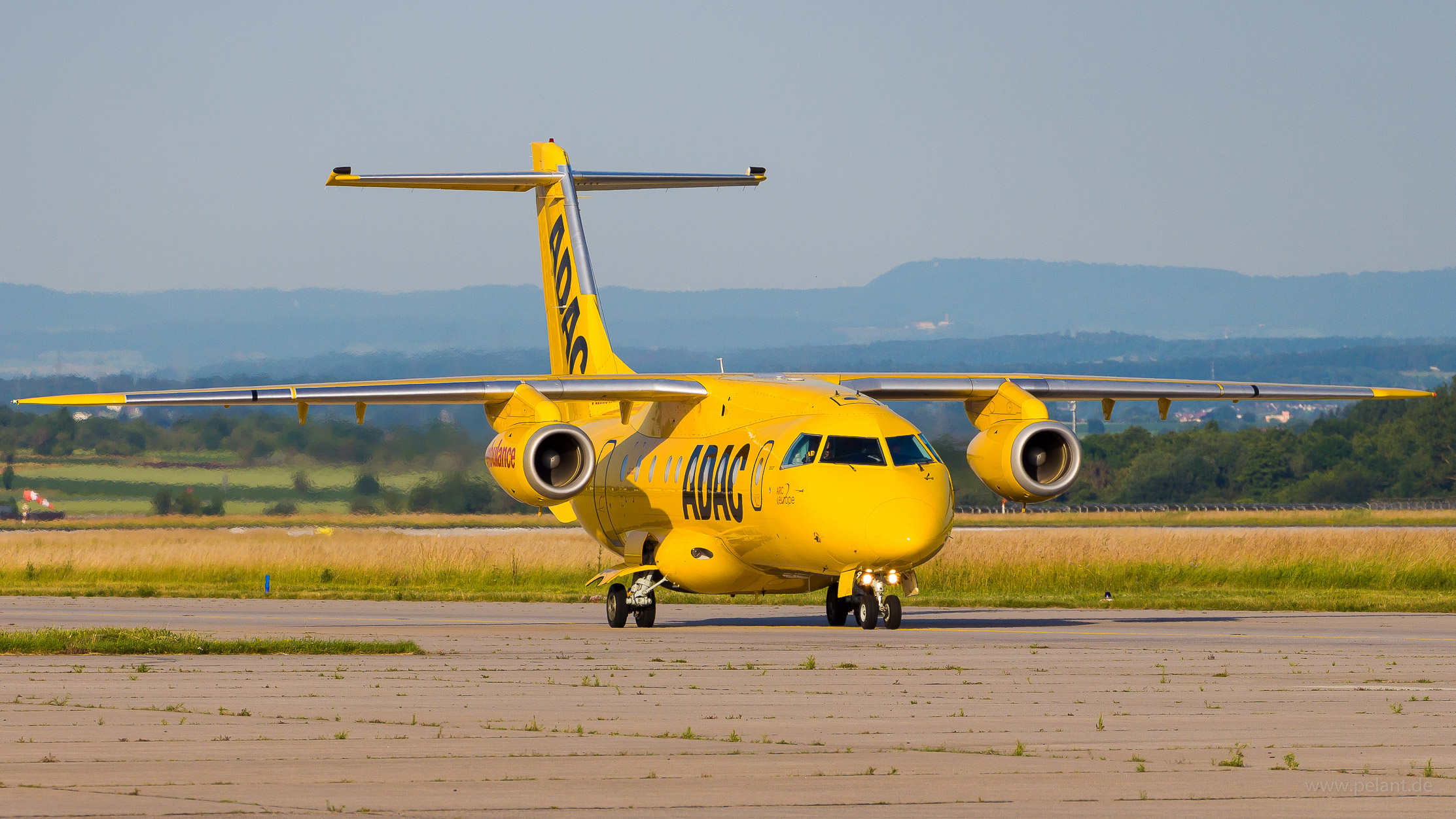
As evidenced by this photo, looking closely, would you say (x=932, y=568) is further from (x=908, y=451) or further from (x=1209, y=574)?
(x=908, y=451)

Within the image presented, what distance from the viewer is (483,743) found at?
10586 mm

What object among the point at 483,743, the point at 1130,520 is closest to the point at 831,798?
the point at 483,743

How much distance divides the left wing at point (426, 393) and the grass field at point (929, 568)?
781cm

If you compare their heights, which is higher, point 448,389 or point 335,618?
point 448,389

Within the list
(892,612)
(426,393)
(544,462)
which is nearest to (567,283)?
(426,393)

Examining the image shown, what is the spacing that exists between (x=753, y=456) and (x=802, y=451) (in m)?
1.09

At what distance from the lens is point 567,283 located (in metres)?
29.5

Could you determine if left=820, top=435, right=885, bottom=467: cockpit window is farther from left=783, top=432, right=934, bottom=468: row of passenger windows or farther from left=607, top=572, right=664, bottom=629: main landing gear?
left=607, top=572, right=664, bottom=629: main landing gear

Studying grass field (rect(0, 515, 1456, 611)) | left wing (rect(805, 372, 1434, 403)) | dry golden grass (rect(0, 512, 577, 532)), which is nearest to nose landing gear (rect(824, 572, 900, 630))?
left wing (rect(805, 372, 1434, 403))

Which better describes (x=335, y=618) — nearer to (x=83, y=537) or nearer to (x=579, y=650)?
Result: (x=579, y=650)

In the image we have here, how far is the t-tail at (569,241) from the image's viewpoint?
1130 inches

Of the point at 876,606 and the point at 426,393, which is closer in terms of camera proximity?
the point at 876,606

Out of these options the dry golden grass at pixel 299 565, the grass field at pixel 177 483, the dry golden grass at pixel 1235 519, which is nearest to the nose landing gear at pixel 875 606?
the dry golden grass at pixel 299 565

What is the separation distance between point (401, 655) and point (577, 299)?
12678 mm
